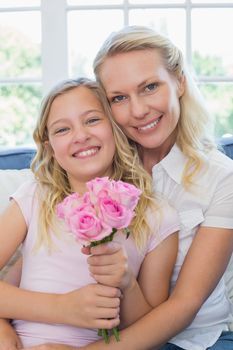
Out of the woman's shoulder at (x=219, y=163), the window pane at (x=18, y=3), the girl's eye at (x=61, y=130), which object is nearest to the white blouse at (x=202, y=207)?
the woman's shoulder at (x=219, y=163)

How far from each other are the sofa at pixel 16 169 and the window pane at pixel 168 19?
91 cm

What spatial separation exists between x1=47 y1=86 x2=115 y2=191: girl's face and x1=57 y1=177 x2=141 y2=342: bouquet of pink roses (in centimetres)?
36

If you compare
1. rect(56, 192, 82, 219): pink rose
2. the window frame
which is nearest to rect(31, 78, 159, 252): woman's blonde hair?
rect(56, 192, 82, 219): pink rose

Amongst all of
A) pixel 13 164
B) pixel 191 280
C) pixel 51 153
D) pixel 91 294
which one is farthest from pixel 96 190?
pixel 13 164

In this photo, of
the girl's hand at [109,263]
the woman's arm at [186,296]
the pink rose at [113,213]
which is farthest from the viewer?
the woman's arm at [186,296]

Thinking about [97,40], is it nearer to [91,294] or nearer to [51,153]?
[51,153]

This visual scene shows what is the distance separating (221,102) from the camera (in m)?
2.93

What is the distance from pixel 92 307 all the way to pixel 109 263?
0.15 m

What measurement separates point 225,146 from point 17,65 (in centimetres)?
134

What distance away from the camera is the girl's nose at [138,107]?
1.64m

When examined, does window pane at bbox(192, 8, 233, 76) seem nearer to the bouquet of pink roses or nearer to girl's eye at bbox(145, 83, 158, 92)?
girl's eye at bbox(145, 83, 158, 92)

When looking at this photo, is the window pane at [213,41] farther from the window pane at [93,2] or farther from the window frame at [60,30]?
the window pane at [93,2]

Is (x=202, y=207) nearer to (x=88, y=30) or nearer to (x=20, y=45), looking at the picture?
(x=88, y=30)

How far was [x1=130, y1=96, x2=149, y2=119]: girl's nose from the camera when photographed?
164 centimetres
